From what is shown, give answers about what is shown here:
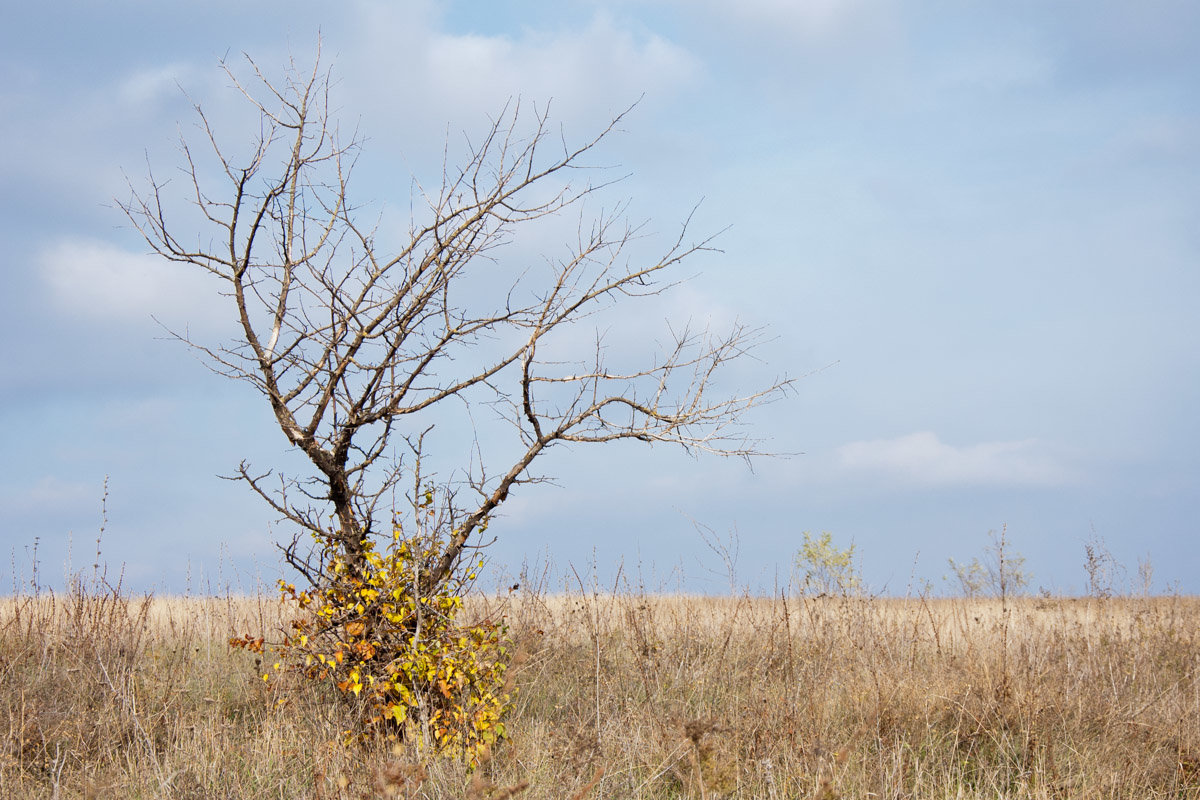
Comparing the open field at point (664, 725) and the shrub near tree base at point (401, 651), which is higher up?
the shrub near tree base at point (401, 651)

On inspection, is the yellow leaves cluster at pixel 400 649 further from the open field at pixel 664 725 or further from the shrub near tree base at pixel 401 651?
the open field at pixel 664 725

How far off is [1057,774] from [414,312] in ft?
16.0

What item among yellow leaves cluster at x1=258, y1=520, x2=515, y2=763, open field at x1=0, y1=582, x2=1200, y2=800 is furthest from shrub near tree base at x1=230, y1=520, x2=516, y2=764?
open field at x1=0, y1=582, x2=1200, y2=800

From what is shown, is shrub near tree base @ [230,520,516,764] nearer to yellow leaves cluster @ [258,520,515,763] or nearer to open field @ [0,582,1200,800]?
yellow leaves cluster @ [258,520,515,763]

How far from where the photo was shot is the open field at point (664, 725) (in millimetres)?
4566

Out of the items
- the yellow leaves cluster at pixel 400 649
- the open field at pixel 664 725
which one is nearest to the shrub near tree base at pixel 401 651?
the yellow leaves cluster at pixel 400 649

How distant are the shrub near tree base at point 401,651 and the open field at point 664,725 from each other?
0.25m

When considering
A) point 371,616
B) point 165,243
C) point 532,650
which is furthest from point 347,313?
point 532,650

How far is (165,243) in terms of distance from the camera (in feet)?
18.7

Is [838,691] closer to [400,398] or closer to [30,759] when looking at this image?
[400,398]

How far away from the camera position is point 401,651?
5.23 metres

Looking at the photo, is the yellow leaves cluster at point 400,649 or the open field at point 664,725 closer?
the open field at point 664,725

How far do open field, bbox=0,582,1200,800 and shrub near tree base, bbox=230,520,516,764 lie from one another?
25 cm

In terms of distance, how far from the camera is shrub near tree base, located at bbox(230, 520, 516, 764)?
16.7 feet
